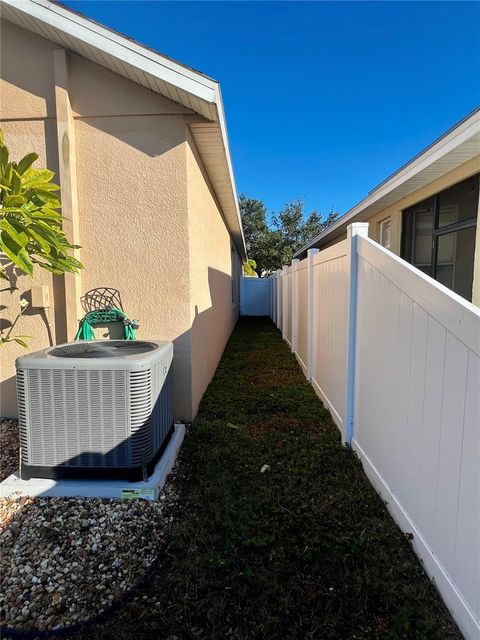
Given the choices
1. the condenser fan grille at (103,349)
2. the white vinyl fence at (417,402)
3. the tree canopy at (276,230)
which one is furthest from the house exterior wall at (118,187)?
the tree canopy at (276,230)

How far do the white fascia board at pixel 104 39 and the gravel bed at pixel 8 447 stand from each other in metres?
3.67

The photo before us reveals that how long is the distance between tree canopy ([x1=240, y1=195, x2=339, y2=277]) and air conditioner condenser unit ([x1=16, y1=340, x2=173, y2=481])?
23932 mm

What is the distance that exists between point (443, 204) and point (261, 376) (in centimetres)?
413

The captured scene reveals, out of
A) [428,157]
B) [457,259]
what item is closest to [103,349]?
[428,157]

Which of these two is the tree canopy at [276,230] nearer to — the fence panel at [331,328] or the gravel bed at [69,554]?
the fence panel at [331,328]

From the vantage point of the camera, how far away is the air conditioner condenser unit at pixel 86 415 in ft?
7.75

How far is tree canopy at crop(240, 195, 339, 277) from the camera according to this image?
2602 cm

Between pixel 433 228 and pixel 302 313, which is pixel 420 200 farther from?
pixel 302 313

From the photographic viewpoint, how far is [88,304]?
3639mm

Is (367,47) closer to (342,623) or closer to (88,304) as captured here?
(88,304)

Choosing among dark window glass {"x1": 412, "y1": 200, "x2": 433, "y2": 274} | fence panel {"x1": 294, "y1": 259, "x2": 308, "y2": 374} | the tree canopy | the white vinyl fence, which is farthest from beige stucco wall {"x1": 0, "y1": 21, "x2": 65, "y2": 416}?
the tree canopy

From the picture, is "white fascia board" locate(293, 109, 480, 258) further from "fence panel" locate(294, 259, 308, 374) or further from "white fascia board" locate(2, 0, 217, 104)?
"white fascia board" locate(2, 0, 217, 104)

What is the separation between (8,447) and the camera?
10.4 ft

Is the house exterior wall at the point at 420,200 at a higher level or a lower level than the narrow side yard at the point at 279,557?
higher
